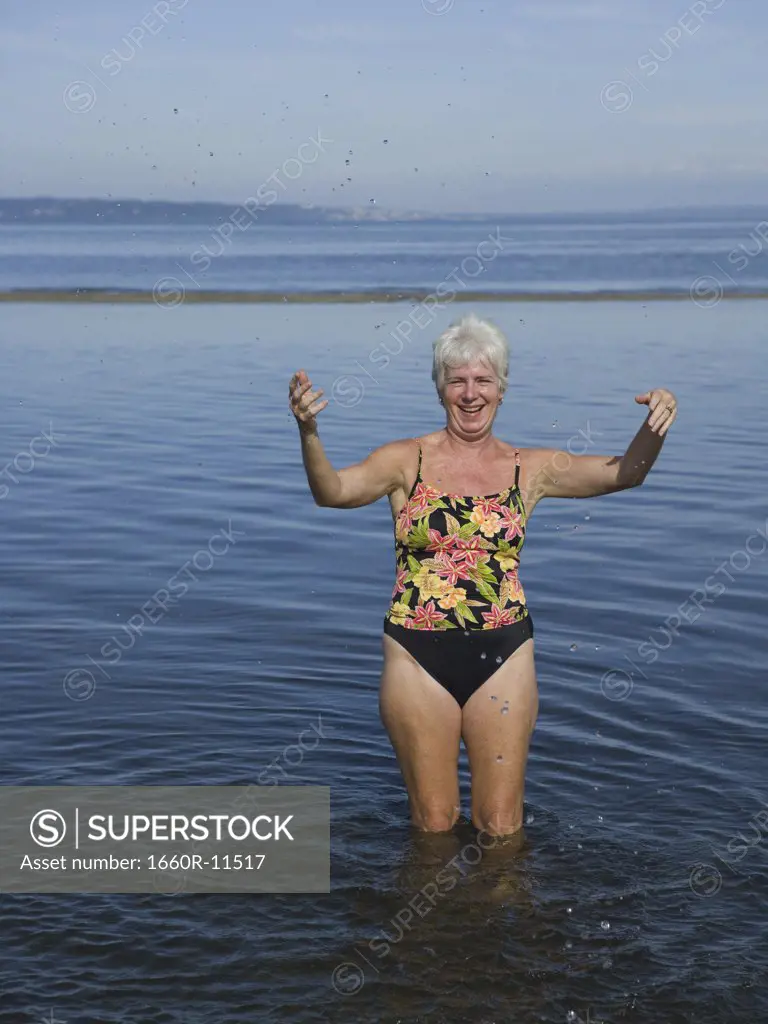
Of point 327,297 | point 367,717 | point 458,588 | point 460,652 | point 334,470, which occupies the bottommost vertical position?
point 460,652

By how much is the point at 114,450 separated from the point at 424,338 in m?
12.3

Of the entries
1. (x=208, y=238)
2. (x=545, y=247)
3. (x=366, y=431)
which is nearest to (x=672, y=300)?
(x=366, y=431)

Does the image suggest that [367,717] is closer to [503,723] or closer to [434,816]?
[434,816]

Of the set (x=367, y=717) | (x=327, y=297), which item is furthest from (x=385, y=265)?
(x=367, y=717)

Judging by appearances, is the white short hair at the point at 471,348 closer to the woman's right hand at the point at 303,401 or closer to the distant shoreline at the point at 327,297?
the woman's right hand at the point at 303,401

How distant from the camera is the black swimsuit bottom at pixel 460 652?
604 cm

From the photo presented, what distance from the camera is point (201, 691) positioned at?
895cm

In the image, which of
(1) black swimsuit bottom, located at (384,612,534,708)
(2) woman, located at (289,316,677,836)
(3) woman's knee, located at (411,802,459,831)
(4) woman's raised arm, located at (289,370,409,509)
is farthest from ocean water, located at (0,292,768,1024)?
(4) woman's raised arm, located at (289,370,409,509)

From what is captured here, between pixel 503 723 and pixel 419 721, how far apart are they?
0.34 metres

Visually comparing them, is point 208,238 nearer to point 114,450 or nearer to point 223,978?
point 114,450

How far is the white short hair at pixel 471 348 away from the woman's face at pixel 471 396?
2cm

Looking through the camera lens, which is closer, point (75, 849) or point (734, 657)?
point (75, 849)

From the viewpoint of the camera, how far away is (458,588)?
6066mm

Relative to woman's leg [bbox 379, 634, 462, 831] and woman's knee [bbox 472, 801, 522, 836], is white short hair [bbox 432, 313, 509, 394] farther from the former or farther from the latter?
Answer: woman's knee [bbox 472, 801, 522, 836]
